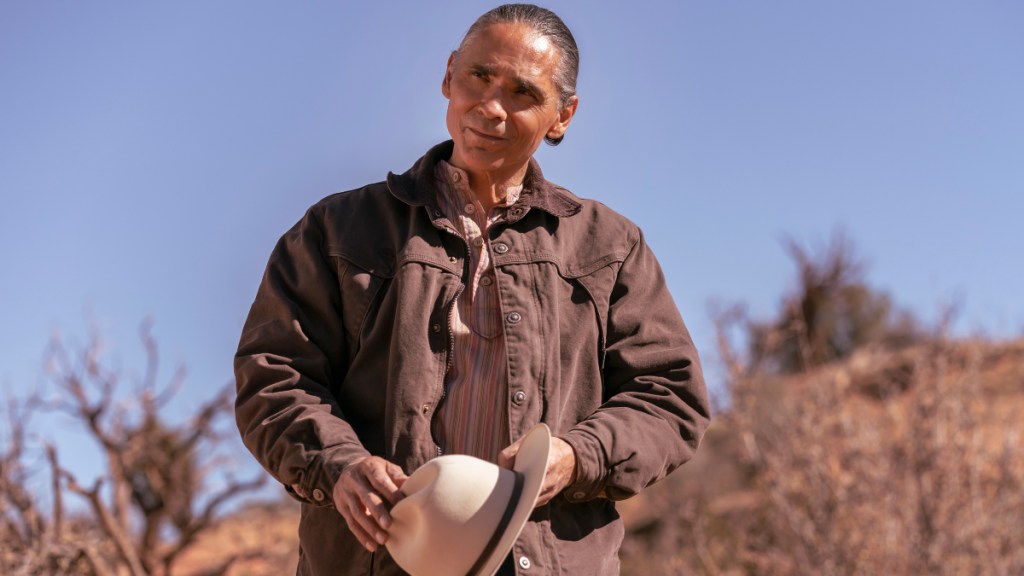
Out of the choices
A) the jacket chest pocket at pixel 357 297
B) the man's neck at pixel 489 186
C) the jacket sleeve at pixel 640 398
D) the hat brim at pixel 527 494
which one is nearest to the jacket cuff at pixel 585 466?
the jacket sleeve at pixel 640 398

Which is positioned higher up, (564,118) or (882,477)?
(564,118)

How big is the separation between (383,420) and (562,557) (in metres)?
0.47

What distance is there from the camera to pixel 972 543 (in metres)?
9.15

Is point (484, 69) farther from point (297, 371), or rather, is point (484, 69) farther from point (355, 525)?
point (355, 525)

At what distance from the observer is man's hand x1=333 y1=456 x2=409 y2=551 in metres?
2.22

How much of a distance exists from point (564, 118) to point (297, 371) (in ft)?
2.86

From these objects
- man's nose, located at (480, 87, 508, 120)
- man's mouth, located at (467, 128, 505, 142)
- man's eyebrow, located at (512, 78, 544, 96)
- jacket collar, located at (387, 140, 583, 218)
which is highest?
man's eyebrow, located at (512, 78, 544, 96)

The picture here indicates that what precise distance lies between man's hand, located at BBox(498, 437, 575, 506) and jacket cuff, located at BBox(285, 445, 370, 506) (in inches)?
10.9

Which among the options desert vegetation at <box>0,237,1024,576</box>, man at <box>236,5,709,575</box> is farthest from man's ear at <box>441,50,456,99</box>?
desert vegetation at <box>0,237,1024,576</box>

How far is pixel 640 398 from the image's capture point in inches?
102

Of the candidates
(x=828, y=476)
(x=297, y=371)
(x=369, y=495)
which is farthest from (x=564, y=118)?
(x=828, y=476)

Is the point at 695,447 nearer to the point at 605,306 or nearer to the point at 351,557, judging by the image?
the point at 605,306

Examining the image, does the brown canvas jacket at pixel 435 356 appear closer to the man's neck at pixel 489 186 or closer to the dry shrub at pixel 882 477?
the man's neck at pixel 489 186

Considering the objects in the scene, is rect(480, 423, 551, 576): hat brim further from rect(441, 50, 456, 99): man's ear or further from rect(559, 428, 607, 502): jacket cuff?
rect(441, 50, 456, 99): man's ear
